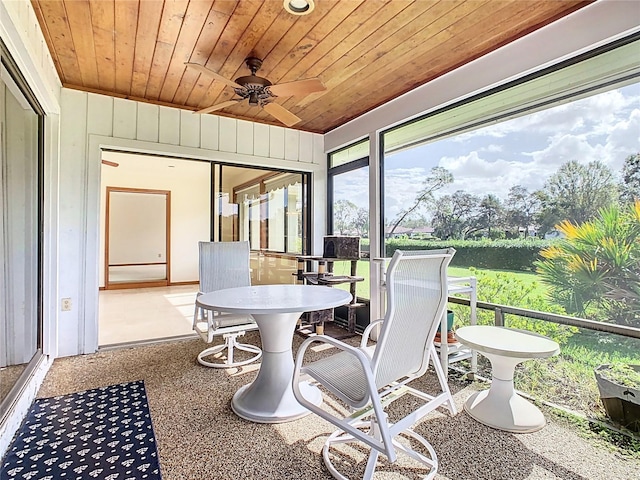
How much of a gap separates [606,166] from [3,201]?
350 cm

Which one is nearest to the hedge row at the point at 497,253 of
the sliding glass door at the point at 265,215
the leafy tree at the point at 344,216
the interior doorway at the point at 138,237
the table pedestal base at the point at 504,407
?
the table pedestal base at the point at 504,407

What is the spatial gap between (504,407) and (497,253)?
3.62ft

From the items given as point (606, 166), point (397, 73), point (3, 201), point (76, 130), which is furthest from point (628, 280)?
point (76, 130)

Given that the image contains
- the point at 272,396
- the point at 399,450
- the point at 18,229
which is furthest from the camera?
the point at 18,229

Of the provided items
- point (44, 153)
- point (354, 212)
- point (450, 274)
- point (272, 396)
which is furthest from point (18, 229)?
point (450, 274)

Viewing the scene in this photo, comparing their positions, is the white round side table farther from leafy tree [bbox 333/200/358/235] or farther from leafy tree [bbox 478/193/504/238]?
leafy tree [bbox 333/200/358/235]

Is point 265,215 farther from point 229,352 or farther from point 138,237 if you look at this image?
point 138,237

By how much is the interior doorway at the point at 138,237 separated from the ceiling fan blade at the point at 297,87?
582cm

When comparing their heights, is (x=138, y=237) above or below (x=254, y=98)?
below

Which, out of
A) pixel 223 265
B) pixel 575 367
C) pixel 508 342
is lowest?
pixel 575 367

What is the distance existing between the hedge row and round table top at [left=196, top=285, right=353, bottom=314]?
1.21 meters

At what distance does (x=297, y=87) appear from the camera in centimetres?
242

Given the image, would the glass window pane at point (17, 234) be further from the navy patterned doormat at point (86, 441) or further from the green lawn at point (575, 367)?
the green lawn at point (575, 367)

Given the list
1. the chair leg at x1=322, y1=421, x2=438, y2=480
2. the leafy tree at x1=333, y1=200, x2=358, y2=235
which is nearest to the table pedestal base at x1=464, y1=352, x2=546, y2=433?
the chair leg at x1=322, y1=421, x2=438, y2=480
